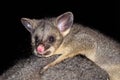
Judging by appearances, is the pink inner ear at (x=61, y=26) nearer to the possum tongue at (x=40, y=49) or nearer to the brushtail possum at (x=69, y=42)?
the brushtail possum at (x=69, y=42)

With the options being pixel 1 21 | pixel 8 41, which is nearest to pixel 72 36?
pixel 8 41

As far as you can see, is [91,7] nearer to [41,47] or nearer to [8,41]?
[8,41]

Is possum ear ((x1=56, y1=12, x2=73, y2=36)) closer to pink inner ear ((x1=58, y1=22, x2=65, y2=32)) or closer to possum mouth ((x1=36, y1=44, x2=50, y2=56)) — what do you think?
pink inner ear ((x1=58, y1=22, x2=65, y2=32))

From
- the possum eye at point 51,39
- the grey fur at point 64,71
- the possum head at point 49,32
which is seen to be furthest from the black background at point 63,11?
the possum eye at point 51,39

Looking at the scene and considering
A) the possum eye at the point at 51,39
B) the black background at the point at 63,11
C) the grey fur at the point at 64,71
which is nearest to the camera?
the possum eye at the point at 51,39

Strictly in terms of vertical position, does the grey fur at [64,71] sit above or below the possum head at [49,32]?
below

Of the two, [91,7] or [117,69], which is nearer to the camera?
[117,69]

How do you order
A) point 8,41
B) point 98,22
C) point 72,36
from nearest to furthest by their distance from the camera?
point 72,36 → point 8,41 → point 98,22
